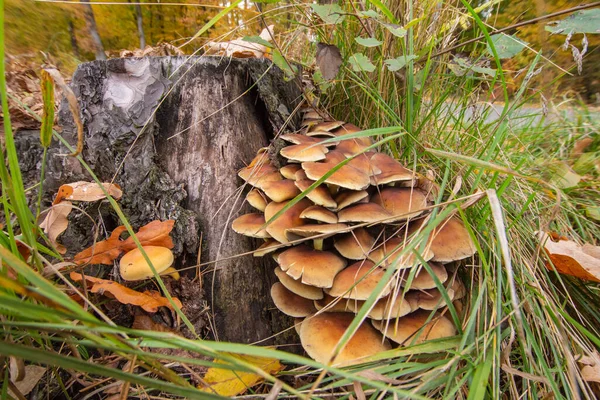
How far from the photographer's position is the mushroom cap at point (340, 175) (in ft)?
4.49

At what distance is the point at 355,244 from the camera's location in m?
1.41

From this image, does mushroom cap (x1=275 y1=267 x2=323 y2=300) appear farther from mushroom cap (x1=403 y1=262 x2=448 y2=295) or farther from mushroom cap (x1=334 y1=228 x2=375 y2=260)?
mushroom cap (x1=403 y1=262 x2=448 y2=295)

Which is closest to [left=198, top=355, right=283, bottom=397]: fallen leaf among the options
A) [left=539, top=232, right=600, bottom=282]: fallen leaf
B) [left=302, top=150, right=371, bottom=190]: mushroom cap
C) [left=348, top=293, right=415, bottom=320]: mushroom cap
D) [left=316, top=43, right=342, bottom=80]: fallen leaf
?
[left=348, top=293, right=415, bottom=320]: mushroom cap

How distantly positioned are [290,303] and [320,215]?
0.46 metres

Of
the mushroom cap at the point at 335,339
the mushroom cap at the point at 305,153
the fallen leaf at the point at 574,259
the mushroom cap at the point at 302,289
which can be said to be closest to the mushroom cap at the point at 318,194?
the mushroom cap at the point at 305,153

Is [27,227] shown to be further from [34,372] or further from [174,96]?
[174,96]

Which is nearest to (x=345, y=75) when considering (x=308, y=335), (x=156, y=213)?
(x=156, y=213)

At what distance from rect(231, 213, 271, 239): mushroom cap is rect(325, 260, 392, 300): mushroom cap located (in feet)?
1.29

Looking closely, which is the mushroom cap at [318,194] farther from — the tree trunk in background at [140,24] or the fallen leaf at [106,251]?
the tree trunk in background at [140,24]

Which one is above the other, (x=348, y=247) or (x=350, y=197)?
(x=350, y=197)

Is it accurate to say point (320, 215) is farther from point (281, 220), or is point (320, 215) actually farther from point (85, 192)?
point (85, 192)

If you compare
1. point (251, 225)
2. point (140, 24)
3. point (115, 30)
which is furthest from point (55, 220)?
point (115, 30)

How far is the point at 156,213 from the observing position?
160 centimetres

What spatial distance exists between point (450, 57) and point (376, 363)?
2185 mm
